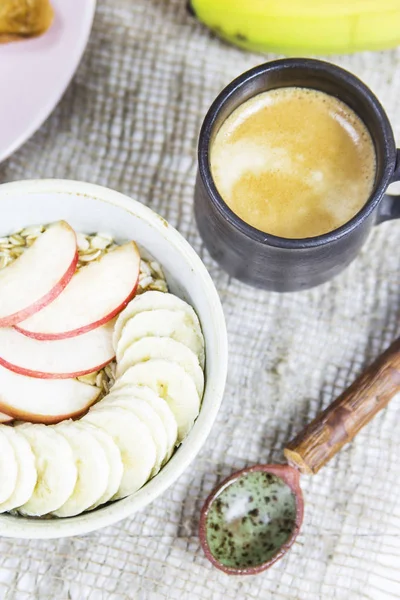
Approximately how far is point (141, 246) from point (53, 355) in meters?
0.17

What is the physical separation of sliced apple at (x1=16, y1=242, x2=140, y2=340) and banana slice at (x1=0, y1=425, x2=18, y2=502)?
0.14 m

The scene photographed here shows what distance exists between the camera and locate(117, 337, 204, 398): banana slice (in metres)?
0.85

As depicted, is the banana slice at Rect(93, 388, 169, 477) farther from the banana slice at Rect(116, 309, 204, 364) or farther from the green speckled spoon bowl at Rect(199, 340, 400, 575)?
the green speckled spoon bowl at Rect(199, 340, 400, 575)

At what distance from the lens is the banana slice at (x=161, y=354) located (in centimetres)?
85

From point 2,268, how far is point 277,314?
37 centimetres

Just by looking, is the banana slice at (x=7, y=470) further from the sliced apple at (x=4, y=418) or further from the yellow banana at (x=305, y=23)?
the yellow banana at (x=305, y=23)

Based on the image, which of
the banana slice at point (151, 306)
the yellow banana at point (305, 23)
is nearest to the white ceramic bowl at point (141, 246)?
the banana slice at point (151, 306)

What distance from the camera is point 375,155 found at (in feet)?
2.95

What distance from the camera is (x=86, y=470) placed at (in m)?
0.79

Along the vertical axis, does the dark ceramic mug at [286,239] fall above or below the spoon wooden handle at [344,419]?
above

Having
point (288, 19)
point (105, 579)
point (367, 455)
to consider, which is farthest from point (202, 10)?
point (105, 579)

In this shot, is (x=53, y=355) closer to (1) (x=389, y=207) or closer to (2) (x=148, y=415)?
(2) (x=148, y=415)

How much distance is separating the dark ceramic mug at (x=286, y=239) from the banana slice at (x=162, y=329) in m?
0.10

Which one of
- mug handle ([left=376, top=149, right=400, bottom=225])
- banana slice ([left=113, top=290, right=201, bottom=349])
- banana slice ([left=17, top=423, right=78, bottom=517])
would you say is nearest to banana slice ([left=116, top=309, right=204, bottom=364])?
banana slice ([left=113, top=290, right=201, bottom=349])
